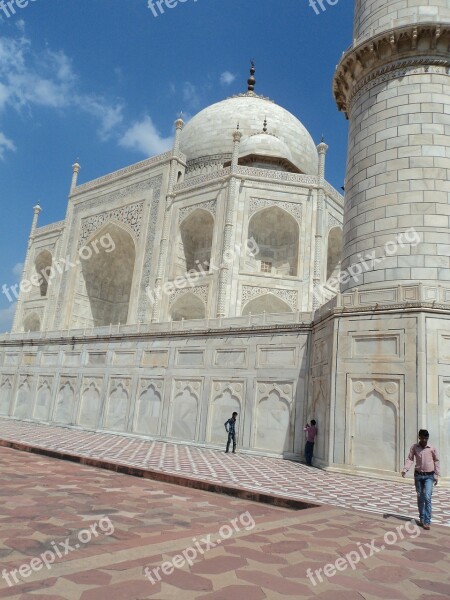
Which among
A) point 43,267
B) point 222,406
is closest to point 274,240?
point 222,406

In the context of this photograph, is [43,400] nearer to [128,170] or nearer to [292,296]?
→ [292,296]

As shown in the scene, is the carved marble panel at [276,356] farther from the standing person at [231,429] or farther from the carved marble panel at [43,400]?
the carved marble panel at [43,400]

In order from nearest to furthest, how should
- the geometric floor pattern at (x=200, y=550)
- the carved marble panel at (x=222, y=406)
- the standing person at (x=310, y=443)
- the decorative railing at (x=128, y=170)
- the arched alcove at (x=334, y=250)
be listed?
the geometric floor pattern at (x=200, y=550) → the standing person at (x=310, y=443) → the carved marble panel at (x=222, y=406) → the arched alcove at (x=334, y=250) → the decorative railing at (x=128, y=170)

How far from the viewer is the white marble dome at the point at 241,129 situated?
91.2 feet

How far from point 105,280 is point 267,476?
21.7 meters

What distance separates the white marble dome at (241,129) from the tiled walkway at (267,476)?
19.8 meters

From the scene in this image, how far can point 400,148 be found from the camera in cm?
943

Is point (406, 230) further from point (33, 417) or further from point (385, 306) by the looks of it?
point (33, 417)

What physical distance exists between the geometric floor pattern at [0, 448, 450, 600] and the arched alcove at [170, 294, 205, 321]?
14813 millimetres

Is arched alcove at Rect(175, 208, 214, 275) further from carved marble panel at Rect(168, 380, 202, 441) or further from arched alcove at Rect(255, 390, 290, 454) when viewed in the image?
arched alcove at Rect(255, 390, 290, 454)

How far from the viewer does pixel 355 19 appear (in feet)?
36.9

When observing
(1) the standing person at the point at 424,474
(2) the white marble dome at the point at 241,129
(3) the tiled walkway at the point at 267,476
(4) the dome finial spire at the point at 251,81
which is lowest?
(3) the tiled walkway at the point at 267,476

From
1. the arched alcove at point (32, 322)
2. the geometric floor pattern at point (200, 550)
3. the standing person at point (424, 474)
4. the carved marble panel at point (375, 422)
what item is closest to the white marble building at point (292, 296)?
the carved marble panel at point (375, 422)

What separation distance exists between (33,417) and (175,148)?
13530 mm
